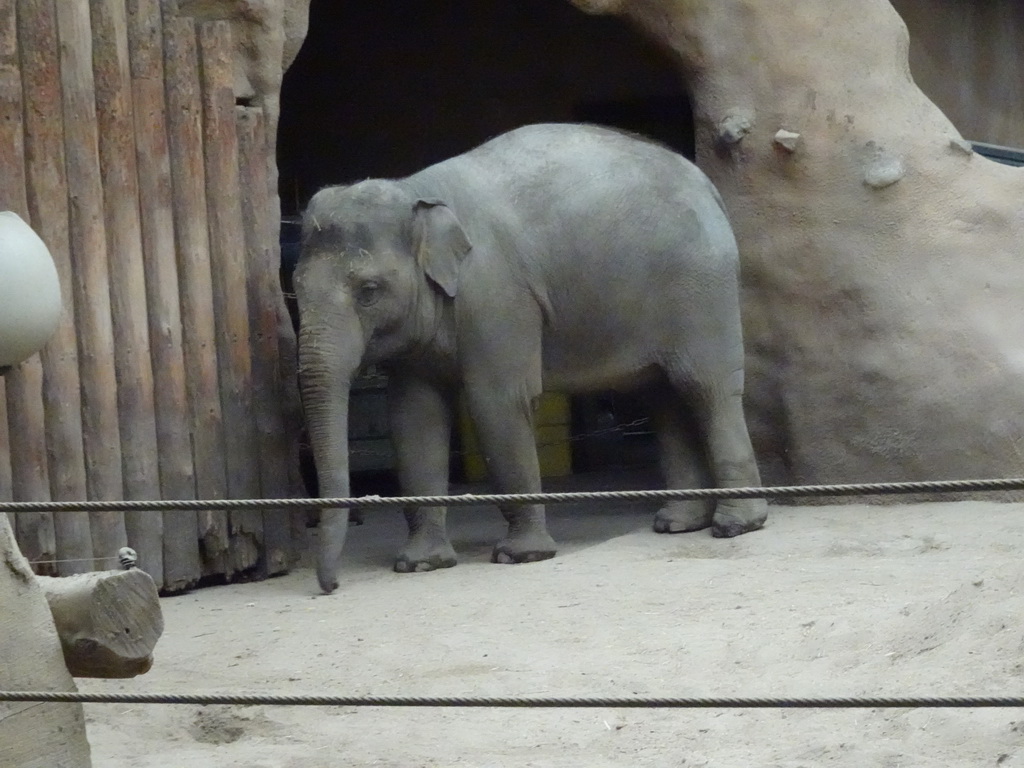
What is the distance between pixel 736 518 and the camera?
647 centimetres

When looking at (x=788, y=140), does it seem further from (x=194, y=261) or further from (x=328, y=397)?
(x=194, y=261)

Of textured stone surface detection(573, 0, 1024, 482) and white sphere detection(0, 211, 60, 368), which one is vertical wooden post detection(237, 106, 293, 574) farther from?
textured stone surface detection(573, 0, 1024, 482)

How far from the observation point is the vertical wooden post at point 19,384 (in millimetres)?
5457

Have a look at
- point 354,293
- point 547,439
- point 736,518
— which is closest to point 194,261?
point 354,293

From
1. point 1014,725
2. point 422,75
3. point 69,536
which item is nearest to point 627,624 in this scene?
point 1014,725

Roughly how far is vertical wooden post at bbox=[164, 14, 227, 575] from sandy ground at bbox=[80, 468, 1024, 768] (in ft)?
→ 1.55

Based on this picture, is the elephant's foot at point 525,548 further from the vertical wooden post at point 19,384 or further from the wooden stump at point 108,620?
the wooden stump at point 108,620

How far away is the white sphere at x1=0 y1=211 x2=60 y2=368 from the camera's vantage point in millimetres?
4750

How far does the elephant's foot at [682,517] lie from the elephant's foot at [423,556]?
89 centimetres

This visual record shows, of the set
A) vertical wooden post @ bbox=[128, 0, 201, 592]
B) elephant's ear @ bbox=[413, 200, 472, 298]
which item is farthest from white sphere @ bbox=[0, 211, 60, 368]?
elephant's ear @ bbox=[413, 200, 472, 298]

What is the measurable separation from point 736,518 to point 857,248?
138 centimetres

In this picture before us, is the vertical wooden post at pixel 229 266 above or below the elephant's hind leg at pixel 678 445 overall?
above

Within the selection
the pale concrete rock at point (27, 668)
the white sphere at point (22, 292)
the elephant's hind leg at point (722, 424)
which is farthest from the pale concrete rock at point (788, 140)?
the pale concrete rock at point (27, 668)

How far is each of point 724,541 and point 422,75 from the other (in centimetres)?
396
